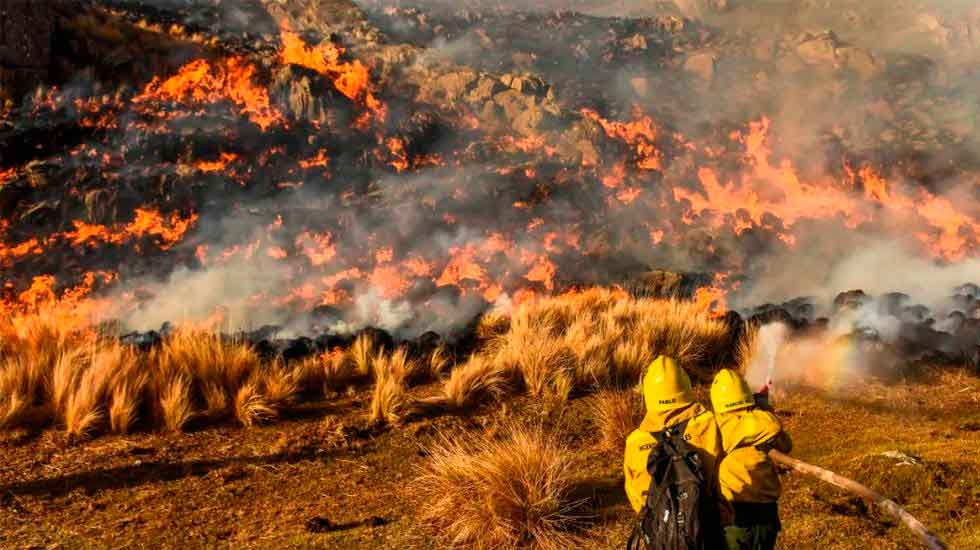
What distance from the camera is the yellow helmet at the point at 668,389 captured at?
A: 118 inches

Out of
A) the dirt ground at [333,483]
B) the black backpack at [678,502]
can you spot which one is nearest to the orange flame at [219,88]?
the dirt ground at [333,483]

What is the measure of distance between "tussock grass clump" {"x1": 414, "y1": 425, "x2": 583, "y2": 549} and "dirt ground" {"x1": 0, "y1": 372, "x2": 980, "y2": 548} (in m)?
0.22

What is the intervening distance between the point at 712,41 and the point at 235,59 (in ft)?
84.2

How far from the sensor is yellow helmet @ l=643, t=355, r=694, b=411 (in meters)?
3.00

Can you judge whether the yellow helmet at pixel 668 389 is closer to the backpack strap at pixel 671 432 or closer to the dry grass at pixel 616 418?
the backpack strap at pixel 671 432

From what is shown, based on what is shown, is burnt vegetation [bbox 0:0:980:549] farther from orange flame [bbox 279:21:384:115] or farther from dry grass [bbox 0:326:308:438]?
orange flame [bbox 279:21:384:115]

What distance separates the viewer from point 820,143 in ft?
74.8

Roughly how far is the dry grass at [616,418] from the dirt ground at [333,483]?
0.52 ft

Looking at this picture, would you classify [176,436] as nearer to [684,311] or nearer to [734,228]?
[684,311]

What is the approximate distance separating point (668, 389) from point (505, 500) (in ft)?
7.17

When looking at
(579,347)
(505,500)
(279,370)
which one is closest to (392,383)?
(279,370)

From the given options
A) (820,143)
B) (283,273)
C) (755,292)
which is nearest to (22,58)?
(283,273)

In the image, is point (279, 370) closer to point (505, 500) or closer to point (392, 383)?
point (392, 383)

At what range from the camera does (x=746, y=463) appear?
302 cm
